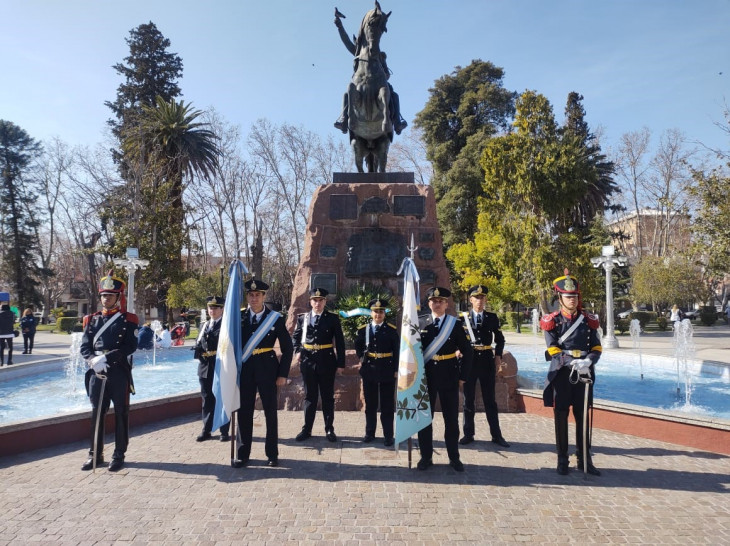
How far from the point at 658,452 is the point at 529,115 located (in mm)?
21779

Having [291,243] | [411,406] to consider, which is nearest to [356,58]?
[411,406]

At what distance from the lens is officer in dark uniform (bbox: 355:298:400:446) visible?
5680 mm

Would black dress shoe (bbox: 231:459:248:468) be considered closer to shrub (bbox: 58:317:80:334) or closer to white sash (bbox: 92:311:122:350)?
white sash (bbox: 92:311:122:350)

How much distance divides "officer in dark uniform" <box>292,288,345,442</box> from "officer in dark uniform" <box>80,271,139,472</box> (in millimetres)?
1958

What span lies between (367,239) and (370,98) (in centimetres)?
281

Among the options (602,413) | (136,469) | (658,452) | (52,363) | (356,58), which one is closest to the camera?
(136,469)

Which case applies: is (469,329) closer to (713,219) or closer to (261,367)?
(261,367)

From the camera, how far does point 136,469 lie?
479cm

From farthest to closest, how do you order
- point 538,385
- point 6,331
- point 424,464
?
point 6,331, point 538,385, point 424,464

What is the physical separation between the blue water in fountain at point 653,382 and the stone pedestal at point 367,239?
278 cm

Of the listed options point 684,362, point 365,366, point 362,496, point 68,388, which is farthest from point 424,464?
point 684,362

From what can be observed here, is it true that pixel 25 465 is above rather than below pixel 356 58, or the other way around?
below

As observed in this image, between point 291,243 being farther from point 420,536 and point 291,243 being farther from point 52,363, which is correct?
point 420,536

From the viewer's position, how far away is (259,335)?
5.29m
